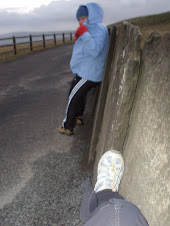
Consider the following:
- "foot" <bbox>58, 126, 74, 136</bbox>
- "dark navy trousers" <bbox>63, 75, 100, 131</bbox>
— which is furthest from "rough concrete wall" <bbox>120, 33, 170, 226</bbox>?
"foot" <bbox>58, 126, 74, 136</bbox>

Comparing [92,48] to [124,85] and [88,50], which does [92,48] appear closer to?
[88,50]

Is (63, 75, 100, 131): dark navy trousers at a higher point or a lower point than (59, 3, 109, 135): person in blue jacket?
lower

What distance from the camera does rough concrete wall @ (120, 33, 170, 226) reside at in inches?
50.1

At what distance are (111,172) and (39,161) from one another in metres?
1.41

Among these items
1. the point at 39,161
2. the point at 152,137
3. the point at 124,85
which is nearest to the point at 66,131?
the point at 39,161

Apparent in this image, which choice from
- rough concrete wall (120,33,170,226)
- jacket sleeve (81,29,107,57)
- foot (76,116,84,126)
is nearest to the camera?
rough concrete wall (120,33,170,226)

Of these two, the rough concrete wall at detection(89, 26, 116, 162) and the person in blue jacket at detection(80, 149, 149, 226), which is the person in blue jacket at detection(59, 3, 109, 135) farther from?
A: the person in blue jacket at detection(80, 149, 149, 226)

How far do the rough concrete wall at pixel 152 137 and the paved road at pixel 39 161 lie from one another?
91 cm

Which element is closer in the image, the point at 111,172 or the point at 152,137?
the point at 152,137

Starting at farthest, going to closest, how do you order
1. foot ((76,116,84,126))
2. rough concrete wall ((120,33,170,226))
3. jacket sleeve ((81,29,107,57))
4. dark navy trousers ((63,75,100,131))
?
foot ((76,116,84,126))
dark navy trousers ((63,75,100,131))
jacket sleeve ((81,29,107,57))
rough concrete wall ((120,33,170,226))

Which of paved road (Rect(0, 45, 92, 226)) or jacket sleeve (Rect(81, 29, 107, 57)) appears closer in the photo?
paved road (Rect(0, 45, 92, 226))

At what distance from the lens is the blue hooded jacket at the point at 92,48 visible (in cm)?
263

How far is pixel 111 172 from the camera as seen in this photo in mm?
2006

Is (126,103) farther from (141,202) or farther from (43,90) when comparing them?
(43,90)
